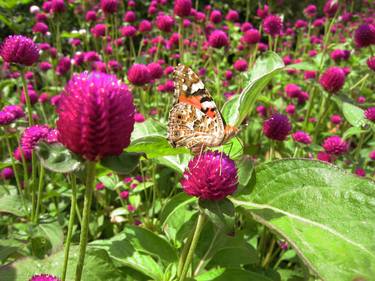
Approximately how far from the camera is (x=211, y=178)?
1.22 metres

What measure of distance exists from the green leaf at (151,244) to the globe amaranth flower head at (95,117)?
699 millimetres

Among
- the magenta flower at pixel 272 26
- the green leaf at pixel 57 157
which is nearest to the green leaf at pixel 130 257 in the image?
the green leaf at pixel 57 157

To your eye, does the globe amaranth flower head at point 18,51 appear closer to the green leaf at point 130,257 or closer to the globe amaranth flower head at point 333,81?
the green leaf at point 130,257

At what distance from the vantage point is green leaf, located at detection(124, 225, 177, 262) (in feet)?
5.04

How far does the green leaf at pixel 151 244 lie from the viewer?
5.04ft

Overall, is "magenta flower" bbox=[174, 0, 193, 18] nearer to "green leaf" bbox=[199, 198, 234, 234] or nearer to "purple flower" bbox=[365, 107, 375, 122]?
"purple flower" bbox=[365, 107, 375, 122]

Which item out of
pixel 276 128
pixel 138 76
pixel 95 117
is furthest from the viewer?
pixel 138 76

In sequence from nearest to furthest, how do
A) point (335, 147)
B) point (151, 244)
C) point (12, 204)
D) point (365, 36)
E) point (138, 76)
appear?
point (151, 244)
point (12, 204)
point (335, 147)
point (138, 76)
point (365, 36)

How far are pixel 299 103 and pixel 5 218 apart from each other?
2.84 metres

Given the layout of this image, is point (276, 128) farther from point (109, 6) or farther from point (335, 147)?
point (109, 6)

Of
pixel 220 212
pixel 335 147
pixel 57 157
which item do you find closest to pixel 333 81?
pixel 335 147

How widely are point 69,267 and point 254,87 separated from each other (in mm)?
924

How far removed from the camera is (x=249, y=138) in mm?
3391

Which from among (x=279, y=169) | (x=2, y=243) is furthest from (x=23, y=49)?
(x=279, y=169)
